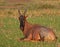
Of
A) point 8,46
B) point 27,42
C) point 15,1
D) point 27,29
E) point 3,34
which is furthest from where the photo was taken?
point 15,1

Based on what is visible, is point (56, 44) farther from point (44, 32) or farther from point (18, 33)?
point (18, 33)

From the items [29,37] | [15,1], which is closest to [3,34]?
[29,37]

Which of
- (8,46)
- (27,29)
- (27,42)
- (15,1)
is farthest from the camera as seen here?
(15,1)

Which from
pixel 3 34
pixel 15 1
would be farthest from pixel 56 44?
pixel 15 1

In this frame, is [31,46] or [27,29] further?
[27,29]

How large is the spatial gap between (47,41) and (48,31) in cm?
45

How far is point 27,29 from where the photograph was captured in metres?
12.9

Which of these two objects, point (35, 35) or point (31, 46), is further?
point (35, 35)

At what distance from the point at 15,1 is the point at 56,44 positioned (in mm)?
25695

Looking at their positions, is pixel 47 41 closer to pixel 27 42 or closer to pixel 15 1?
pixel 27 42

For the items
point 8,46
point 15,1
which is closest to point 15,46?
point 8,46

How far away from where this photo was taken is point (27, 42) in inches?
476

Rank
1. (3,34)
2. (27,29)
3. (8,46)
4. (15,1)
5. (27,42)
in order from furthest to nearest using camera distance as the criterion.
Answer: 1. (15,1)
2. (3,34)
3. (27,29)
4. (27,42)
5. (8,46)

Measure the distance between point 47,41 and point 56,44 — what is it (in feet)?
2.45
